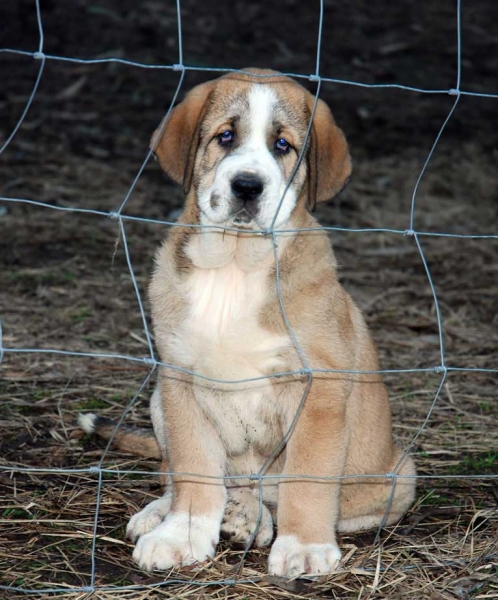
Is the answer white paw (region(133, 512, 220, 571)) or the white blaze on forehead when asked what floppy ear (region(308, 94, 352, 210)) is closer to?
the white blaze on forehead

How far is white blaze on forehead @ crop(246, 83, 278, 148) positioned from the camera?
4.16 m

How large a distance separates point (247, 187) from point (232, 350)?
674mm

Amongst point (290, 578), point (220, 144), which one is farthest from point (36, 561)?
point (220, 144)

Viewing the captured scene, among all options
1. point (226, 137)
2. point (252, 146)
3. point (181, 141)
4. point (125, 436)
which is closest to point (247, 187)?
point (252, 146)

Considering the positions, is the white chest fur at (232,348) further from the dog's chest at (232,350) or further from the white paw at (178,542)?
the white paw at (178,542)

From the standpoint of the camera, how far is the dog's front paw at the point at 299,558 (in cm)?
384

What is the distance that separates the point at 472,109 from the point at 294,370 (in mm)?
9828

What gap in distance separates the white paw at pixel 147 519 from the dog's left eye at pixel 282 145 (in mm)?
1667

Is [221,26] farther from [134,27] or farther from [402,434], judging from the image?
[402,434]

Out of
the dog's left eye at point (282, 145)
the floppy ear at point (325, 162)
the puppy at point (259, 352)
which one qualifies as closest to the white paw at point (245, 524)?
the puppy at point (259, 352)

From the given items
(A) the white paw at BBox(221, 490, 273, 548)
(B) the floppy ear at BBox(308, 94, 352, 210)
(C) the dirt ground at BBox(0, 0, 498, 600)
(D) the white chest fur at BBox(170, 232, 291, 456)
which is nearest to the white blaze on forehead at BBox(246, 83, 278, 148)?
(B) the floppy ear at BBox(308, 94, 352, 210)

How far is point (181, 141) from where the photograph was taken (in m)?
4.30

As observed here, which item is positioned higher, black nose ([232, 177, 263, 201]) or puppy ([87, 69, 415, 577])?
black nose ([232, 177, 263, 201])

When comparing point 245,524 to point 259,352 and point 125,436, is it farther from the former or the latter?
point 125,436
